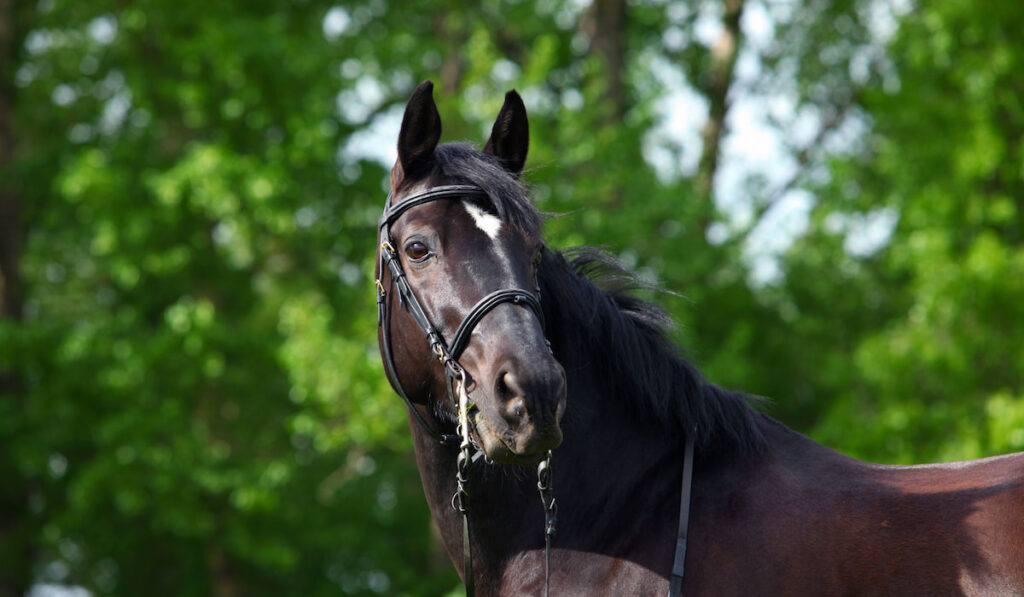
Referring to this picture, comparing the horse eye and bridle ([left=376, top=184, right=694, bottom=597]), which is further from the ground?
the horse eye

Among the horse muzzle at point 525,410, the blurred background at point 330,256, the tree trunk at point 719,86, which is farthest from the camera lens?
the tree trunk at point 719,86

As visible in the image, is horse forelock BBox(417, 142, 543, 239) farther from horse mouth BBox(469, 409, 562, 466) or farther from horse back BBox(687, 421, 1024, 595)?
horse back BBox(687, 421, 1024, 595)

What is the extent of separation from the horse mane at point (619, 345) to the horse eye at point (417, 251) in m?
0.27

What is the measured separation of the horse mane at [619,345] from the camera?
322 centimetres

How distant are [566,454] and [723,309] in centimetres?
1307

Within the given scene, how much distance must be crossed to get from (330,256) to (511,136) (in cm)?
1202

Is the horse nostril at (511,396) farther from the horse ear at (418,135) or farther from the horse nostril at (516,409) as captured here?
the horse ear at (418,135)

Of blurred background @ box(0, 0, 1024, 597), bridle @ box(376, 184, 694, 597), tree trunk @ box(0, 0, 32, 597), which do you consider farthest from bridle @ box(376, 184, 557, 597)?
tree trunk @ box(0, 0, 32, 597)

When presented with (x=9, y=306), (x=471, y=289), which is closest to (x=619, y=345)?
(x=471, y=289)

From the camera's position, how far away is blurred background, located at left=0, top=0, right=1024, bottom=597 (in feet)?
40.0

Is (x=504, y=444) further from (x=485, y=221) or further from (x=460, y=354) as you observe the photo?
(x=485, y=221)

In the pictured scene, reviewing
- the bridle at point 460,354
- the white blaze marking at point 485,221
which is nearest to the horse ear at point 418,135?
the bridle at point 460,354

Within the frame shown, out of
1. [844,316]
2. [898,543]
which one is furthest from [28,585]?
[898,543]

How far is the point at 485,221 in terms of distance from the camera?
3146mm
